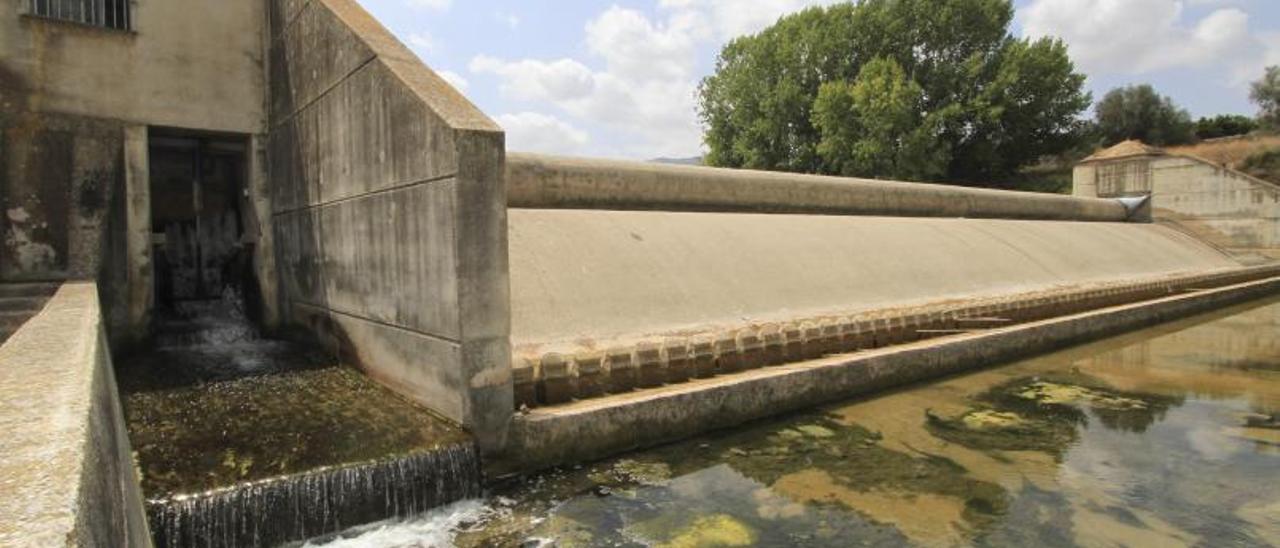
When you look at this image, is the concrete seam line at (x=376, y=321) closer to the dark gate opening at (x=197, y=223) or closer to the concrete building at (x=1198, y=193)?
the dark gate opening at (x=197, y=223)

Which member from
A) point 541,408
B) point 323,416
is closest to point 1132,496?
point 541,408

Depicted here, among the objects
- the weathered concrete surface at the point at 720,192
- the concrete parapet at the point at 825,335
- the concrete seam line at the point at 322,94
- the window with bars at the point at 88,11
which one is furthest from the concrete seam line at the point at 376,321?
the window with bars at the point at 88,11

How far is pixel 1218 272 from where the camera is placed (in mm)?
17688

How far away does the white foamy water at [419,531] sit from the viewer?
15.2 ft

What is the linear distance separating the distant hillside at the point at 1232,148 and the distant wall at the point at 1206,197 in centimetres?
A: 627

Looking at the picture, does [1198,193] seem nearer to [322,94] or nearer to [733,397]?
[733,397]

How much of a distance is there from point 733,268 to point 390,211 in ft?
18.6

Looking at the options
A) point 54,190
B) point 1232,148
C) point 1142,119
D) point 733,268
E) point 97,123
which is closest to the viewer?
point 54,190

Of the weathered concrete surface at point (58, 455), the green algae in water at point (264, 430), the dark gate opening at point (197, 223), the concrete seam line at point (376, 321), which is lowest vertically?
the green algae in water at point (264, 430)

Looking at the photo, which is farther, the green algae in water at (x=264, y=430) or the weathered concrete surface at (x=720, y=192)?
the weathered concrete surface at (x=720, y=192)

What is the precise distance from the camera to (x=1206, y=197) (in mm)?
23484

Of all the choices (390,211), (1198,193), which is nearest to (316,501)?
(390,211)

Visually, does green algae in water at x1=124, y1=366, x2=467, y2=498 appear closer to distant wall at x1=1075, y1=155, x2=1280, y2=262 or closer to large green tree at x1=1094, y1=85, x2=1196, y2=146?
distant wall at x1=1075, y1=155, x2=1280, y2=262

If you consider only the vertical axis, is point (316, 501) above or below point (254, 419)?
below
